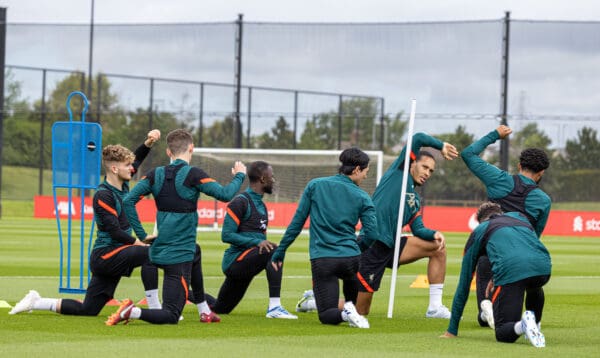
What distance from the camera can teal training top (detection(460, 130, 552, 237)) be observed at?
1048cm

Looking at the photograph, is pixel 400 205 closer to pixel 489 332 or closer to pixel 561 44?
pixel 489 332

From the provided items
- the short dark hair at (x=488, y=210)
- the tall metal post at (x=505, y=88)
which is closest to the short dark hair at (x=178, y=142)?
the short dark hair at (x=488, y=210)

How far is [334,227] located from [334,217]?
0.09m

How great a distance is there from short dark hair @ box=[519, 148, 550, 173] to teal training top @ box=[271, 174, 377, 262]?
4.73 ft

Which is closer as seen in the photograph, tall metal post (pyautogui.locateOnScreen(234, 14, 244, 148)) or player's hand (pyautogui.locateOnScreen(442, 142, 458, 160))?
player's hand (pyautogui.locateOnScreen(442, 142, 458, 160))

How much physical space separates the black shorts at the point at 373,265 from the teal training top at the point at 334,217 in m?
0.80

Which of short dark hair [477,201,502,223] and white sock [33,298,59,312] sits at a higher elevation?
short dark hair [477,201,502,223]

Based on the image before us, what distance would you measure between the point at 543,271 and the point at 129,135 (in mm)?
39126

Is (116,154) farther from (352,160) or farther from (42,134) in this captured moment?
(42,134)

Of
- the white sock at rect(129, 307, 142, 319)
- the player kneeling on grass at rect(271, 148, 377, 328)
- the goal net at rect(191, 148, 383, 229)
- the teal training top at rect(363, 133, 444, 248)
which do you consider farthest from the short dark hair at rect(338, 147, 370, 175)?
the goal net at rect(191, 148, 383, 229)

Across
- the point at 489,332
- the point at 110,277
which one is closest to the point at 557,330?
the point at 489,332

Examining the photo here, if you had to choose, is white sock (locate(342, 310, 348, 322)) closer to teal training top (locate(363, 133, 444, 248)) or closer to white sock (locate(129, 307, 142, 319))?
teal training top (locate(363, 133, 444, 248))

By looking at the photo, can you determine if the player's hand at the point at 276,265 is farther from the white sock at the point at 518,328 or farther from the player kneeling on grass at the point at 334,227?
the white sock at the point at 518,328

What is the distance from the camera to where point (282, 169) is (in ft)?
123
